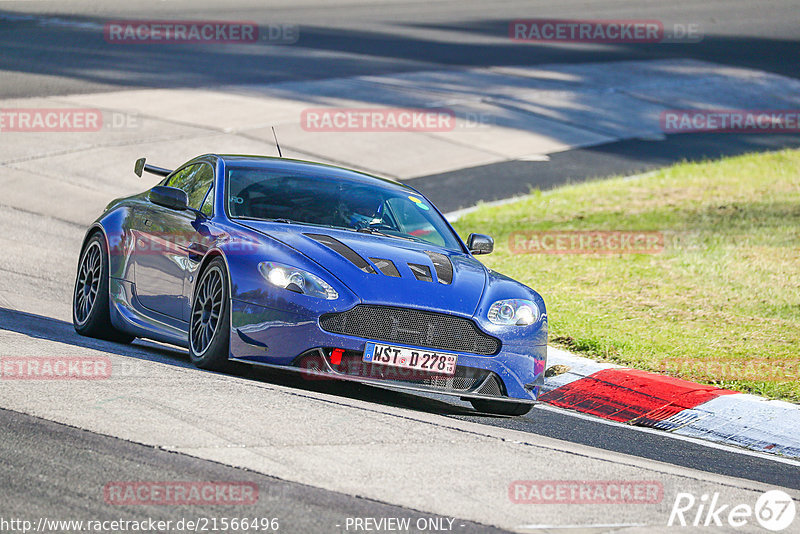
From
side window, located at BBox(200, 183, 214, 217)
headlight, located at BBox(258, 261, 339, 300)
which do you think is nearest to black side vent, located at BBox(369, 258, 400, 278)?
headlight, located at BBox(258, 261, 339, 300)

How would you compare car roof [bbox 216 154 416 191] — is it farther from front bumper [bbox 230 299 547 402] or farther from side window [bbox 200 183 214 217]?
front bumper [bbox 230 299 547 402]

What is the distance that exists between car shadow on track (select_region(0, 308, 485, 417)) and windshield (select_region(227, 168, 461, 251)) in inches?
40.8

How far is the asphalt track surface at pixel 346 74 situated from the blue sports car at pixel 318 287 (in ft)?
1.05

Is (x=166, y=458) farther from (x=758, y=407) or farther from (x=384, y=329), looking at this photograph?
(x=758, y=407)

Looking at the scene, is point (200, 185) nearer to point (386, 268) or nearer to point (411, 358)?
point (386, 268)

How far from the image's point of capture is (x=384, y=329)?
6953 mm

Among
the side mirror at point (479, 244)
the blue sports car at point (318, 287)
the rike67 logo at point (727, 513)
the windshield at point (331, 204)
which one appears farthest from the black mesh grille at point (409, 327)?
the rike67 logo at point (727, 513)

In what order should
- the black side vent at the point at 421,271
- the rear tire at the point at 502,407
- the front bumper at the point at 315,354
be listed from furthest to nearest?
the rear tire at the point at 502,407 < the black side vent at the point at 421,271 < the front bumper at the point at 315,354

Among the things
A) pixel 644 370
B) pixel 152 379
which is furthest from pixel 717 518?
pixel 644 370

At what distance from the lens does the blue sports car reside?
6.95 metres

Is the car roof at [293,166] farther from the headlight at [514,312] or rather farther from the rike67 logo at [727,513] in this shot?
the rike67 logo at [727,513]

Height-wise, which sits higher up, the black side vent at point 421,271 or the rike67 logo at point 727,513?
the black side vent at point 421,271

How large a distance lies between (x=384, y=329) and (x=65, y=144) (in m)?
11.8

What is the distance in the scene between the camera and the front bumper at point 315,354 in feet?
22.6
